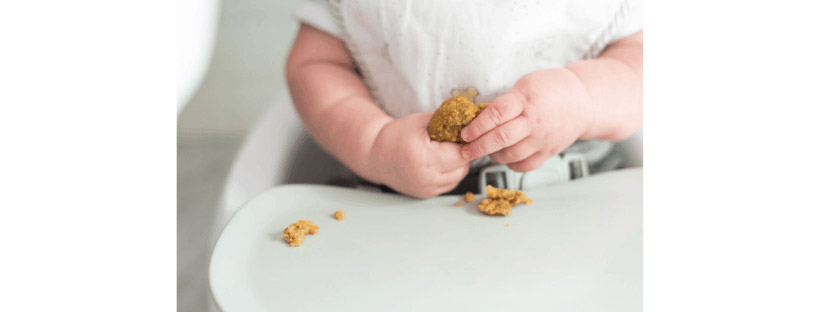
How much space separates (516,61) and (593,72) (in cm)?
5

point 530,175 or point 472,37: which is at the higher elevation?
point 472,37

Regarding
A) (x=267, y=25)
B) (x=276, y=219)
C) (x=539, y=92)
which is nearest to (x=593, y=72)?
(x=539, y=92)

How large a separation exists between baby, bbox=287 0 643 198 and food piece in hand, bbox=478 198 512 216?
0.09 ft

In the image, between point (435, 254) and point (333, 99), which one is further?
point (333, 99)

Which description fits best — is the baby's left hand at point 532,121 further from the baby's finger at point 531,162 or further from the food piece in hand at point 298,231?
the food piece in hand at point 298,231

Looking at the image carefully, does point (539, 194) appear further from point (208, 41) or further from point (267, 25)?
point (267, 25)

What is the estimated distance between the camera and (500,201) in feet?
1.26

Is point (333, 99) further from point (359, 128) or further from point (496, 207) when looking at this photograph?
point (496, 207)

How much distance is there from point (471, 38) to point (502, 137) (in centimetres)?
8

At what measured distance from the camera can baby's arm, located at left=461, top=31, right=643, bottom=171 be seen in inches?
14.0

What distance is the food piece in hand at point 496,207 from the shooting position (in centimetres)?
38

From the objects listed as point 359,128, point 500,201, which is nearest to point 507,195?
point 500,201

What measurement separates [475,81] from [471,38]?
3 cm

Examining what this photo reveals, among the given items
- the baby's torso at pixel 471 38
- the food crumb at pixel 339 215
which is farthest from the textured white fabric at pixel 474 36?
the food crumb at pixel 339 215
